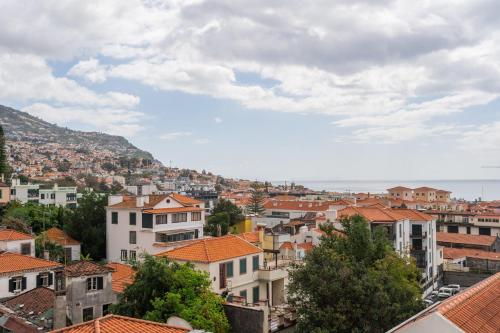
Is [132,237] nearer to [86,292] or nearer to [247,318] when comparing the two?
[86,292]

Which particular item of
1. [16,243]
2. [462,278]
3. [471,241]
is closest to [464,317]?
[16,243]

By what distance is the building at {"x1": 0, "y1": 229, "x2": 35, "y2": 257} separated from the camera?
3056 cm

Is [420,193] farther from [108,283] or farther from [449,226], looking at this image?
[108,283]

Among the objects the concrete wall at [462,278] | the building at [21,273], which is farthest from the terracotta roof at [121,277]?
the concrete wall at [462,278]

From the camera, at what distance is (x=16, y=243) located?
1227 inches

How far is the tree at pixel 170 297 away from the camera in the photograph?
18.2 m

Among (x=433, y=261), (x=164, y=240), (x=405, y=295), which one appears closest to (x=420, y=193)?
(x=433, y=261)

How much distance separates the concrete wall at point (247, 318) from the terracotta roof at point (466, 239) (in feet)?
148

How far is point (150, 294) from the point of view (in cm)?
1933

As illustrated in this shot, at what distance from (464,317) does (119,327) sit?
8.48m

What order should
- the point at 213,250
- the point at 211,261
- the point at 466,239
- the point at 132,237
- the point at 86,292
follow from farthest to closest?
the point at 466,239 < the point at 132,237 < the point at 213,250 < the point at 211,261 < the point at 86,292

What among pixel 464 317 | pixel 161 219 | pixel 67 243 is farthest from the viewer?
pixel 67 243

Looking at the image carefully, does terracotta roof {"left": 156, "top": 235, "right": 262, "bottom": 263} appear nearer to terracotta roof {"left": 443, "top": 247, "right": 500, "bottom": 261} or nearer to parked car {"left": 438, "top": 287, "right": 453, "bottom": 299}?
parked car {"left": 438, "top": 287, "right": 453, "bottom": 299}

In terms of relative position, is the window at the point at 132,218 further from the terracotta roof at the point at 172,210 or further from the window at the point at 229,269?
the window at the point at 229,269
